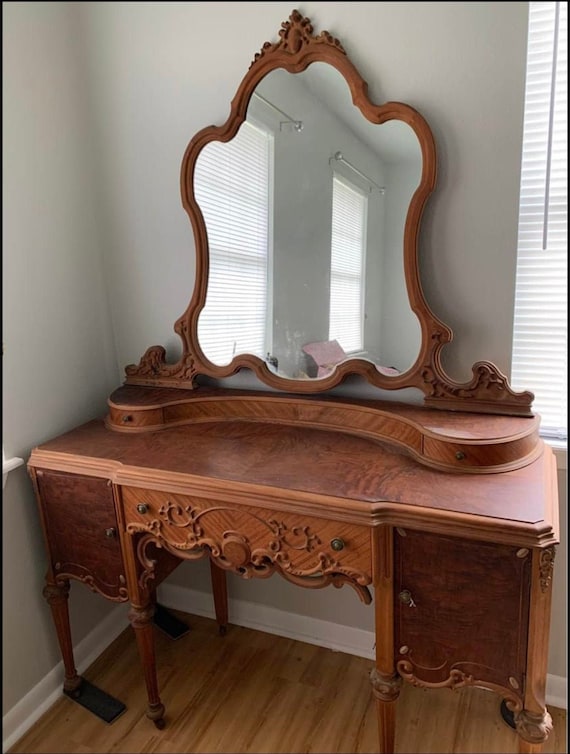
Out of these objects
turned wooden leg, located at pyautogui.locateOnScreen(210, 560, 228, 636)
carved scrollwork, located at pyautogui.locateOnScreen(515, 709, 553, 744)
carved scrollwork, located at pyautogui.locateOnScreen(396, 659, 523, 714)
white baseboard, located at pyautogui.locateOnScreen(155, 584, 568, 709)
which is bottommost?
white baseboard, located at pyautogui.locateOnScreen(155, 584, 568, 709)

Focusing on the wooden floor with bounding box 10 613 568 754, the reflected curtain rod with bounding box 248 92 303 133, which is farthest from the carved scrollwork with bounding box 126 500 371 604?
the reflected curtain rod with bounding box 248 92 303 133

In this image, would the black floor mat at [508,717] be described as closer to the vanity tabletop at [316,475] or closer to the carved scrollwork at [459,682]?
the carved scrollwork at [459,682]

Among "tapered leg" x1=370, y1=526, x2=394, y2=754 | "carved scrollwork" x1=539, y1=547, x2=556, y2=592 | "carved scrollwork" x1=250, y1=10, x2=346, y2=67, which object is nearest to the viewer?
"carved scrollwork" x1=539, y1=547, x2=556, y2=592

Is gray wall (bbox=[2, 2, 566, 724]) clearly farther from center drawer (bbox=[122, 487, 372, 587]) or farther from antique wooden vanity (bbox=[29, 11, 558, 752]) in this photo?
center drawer (bbox=[122, 487, 372, 587])

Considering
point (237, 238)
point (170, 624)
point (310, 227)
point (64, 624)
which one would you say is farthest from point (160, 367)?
point (170, 624)

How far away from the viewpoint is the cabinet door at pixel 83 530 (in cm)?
124

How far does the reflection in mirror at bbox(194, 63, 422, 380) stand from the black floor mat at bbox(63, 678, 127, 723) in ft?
3.29

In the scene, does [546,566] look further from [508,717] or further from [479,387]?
[508,717]

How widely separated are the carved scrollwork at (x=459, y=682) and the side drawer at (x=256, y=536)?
20 centimetres

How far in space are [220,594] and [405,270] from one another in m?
1.13


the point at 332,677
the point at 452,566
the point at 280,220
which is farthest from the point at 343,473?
the point at 332,677

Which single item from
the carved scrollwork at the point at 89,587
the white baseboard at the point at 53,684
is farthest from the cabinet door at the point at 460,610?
the white baseboard at the point at 53,684

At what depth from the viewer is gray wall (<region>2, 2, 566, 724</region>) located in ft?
3.23

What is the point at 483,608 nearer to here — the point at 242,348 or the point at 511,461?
the point at 511,461
